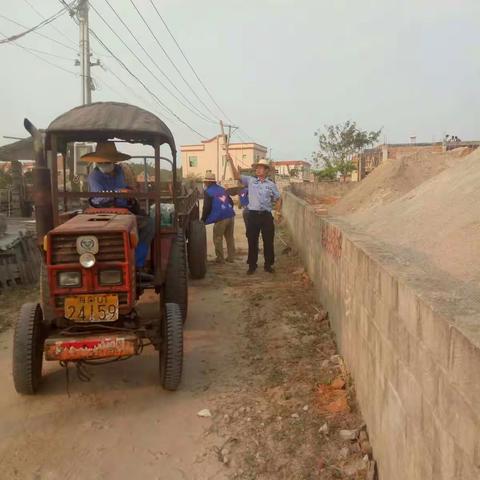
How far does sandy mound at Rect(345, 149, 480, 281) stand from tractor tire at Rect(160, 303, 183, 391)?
6.12ft

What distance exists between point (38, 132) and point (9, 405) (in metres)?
2.50

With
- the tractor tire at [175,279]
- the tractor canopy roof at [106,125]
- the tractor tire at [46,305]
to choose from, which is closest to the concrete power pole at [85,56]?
the tractor canopy roof at [106,125]

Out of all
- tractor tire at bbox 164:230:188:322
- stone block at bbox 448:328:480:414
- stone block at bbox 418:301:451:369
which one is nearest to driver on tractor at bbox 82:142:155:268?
tractor tire at bbox 164:230:188:322

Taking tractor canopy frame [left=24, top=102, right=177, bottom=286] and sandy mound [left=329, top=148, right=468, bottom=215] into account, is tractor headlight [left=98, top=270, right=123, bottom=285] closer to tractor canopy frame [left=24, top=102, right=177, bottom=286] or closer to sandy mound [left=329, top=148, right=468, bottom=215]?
tractor canopy frame [left=24, top=102, right=177, bottom=286]

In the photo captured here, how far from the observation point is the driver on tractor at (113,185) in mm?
4945

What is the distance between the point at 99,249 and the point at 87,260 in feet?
0.41

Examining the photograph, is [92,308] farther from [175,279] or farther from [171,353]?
[175,279]

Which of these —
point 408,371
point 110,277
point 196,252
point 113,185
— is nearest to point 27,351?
point 110,277

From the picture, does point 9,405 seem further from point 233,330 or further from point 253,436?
point 233,330

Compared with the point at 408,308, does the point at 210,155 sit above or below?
above

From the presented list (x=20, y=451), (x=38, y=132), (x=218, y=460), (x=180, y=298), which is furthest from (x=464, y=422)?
(x=38, y=132)

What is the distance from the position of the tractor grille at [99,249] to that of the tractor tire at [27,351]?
61 cm

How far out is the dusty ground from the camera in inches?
128

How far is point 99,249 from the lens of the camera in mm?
3955
